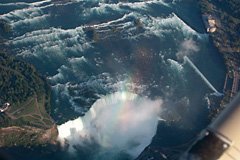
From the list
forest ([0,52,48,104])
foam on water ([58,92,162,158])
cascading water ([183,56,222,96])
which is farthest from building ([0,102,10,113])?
cascading water ([183,56,222,96])

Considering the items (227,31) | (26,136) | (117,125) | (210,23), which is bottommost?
(117,125)

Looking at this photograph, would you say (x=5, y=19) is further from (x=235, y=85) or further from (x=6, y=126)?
(x=235, y=85)

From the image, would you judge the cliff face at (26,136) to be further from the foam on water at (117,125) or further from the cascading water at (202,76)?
the cascading water at (202,76)

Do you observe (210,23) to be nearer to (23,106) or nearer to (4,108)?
(23,106)

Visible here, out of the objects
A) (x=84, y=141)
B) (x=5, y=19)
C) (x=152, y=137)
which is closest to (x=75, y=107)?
(x=84, y=141)

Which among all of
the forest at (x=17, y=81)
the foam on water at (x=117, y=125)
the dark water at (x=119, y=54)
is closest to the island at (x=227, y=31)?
the dark water at (x=119, y=54)

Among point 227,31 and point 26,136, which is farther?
point 227,31

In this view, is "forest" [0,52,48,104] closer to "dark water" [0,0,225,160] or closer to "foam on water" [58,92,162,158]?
"dark water" [0,0,225,160]

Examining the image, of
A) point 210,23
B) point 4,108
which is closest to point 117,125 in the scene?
point 4,108
